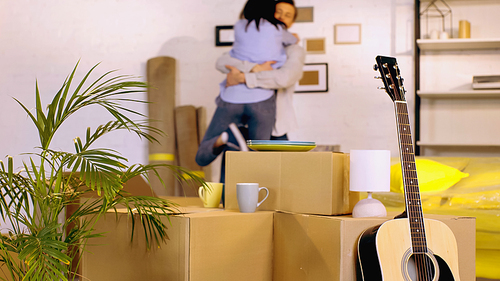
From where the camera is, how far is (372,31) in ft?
11.4

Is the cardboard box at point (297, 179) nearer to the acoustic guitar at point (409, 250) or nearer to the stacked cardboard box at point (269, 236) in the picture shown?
the stacked cardboard box at point (269, 236)

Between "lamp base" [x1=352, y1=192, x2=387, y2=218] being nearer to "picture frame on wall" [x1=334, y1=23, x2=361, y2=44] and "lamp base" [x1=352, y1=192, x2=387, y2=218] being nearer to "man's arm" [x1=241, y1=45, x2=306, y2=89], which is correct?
"man's arm" [x1=241, y1=45, x2=306, y2=89]

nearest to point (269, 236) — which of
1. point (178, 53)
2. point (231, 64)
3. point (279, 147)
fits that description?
point (279, 147)

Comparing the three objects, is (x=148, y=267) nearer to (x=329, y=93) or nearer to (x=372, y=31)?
(x=329, y=93)

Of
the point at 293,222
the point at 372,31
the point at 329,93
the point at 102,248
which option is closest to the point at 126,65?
the point at 329,93

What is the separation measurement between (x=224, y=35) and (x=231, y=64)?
0.45m

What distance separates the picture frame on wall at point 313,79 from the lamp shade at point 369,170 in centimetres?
219

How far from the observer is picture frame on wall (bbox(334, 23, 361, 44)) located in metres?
3.50

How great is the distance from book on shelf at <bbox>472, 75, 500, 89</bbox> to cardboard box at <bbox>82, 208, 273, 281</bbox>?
2.30 metres

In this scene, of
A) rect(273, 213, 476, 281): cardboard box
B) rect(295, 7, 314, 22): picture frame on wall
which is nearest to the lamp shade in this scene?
rect(273, 213, 476, 281): cardboard box

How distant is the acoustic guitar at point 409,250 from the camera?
47.8 inches

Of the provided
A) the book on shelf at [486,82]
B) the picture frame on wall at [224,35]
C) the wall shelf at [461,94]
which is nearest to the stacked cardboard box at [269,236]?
the wall shelf at [461,94]

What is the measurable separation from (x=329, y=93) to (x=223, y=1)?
120cm

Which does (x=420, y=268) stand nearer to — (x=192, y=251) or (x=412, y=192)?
(x=412, y=192)
